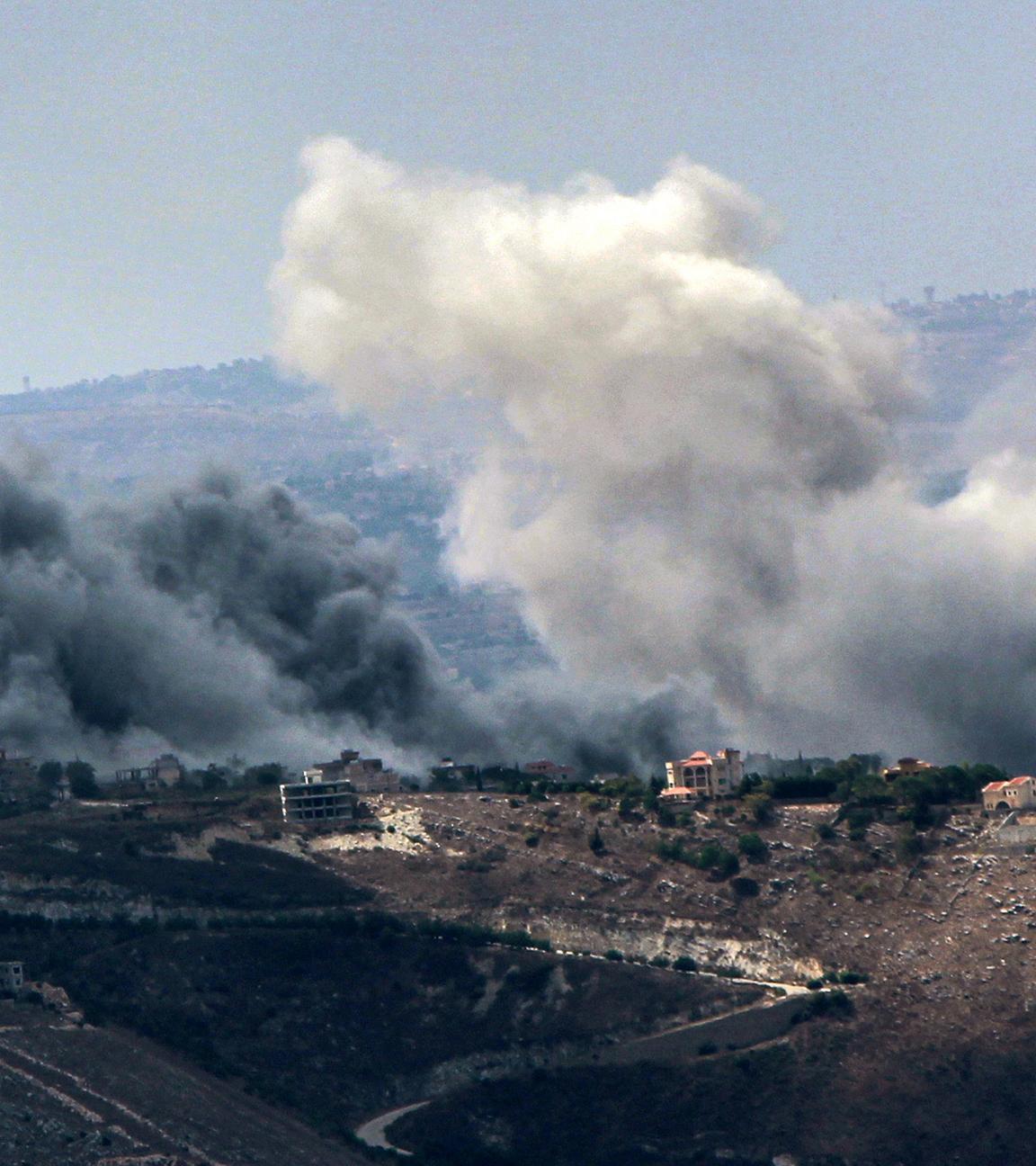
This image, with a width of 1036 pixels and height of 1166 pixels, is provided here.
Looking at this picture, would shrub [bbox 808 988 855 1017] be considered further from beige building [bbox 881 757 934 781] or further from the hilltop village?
beige building [bbox 881 757 934 781]

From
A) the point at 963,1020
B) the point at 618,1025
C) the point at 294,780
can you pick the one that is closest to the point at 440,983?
the point at 618,1025

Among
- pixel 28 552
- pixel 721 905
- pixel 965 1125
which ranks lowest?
pixel 965 1125

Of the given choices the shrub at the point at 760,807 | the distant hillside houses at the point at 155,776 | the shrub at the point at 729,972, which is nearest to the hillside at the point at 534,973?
the shrub at the point at 729,972

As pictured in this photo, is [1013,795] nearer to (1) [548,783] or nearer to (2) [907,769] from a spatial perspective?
(2) [907,769]

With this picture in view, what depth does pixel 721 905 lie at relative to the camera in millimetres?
119500

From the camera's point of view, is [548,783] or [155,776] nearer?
[548,783]

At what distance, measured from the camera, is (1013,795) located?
126 meters

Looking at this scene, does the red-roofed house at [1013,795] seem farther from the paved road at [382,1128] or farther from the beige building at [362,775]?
the paved road at [382,1128]

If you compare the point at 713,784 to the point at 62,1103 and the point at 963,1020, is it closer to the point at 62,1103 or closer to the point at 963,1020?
the point at 963,1020

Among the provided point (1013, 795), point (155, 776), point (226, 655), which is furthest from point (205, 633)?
point (1013, 795)

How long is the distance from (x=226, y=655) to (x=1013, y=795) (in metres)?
49.9

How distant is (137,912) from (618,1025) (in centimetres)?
1988

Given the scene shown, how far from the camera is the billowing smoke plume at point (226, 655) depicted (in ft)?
508

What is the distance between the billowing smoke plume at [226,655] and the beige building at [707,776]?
17.4 meters
